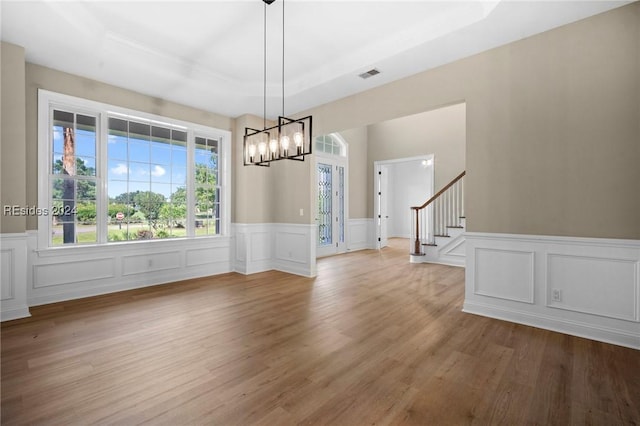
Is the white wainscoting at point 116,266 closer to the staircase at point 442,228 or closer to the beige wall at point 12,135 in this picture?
the beige wall at point 12,135

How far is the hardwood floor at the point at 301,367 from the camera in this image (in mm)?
1822

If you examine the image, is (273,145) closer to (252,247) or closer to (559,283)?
(252,247)

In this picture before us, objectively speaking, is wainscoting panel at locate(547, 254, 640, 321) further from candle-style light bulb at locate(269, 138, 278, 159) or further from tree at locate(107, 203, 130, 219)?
tree at locate(107, 203, 130, 219)

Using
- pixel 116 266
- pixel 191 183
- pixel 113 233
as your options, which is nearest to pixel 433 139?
pixel 191 183

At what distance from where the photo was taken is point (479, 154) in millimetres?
3492

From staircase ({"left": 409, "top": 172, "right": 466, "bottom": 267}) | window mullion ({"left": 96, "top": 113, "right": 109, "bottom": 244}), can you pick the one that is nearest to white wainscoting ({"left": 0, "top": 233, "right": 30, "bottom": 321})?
window mullion ({"left": 96, "top": 113, "right": 109, "bottom": 244})

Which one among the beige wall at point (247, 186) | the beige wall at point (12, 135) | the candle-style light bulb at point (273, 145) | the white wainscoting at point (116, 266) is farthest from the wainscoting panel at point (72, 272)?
the candle-style light bulb at point (273, 145)

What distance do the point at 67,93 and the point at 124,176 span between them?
4.11 ft

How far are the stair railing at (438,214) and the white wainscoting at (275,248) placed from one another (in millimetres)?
2667

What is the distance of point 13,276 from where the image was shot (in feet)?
11.0

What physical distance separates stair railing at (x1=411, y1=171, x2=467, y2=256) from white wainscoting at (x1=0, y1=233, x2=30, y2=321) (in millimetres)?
6438

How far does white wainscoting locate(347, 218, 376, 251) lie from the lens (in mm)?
8641

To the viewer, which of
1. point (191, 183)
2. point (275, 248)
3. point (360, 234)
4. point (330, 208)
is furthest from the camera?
point (360, 234)

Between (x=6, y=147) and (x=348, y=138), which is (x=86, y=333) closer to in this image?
(x=6, y=147)
